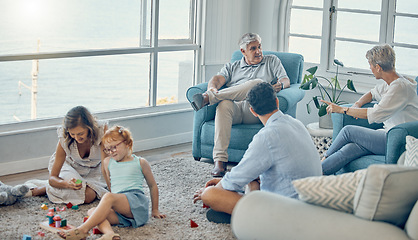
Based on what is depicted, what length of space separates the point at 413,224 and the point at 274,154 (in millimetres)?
939

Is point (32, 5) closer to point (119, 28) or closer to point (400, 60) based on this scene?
point (119, 28)

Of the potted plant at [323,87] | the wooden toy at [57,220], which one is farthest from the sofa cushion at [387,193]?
the potted plant at [323,87]

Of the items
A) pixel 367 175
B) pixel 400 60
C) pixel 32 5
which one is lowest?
pixel 367 175

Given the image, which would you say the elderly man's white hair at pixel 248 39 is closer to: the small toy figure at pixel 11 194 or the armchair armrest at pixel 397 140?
the armchair armrest at pixel 397 140

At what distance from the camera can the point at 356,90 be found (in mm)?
5426

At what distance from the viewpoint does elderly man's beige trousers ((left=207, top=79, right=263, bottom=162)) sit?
179 inches

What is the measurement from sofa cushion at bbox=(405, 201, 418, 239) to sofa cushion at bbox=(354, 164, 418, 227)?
0.16 ft

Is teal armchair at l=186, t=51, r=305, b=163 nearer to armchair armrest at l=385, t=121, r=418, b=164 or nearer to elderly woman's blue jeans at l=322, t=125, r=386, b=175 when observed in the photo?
elderly woman's blue jeans at l=322, t=125, r=386, b=175

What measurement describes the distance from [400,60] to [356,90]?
0.47 metres

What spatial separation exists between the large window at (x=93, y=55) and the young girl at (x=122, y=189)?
1430 millimetres

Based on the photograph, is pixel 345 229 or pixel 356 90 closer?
pixel 345 229

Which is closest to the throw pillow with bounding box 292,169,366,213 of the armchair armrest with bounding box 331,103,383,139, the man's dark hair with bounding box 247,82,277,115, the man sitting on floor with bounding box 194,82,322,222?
the man sitting on floor with bounding box 194,82,322,222

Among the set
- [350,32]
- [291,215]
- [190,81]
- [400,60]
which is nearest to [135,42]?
[190,81]

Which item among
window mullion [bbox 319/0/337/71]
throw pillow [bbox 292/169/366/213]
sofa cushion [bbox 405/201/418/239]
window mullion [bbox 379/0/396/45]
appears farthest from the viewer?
window mullion [bbox 319/0/337/71]
